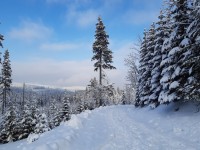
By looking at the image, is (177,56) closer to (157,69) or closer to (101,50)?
(157,69)

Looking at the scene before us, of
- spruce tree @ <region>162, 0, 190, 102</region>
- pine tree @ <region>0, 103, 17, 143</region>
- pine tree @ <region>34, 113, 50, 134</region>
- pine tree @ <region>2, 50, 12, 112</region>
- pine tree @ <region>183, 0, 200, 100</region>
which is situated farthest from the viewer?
pine tree @ <region>2, 50, 12, 112</region>

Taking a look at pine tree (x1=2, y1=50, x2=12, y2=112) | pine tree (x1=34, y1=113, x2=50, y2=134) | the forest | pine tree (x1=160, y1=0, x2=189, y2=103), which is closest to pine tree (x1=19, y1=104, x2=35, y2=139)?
the forest

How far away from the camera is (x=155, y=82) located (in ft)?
77.9

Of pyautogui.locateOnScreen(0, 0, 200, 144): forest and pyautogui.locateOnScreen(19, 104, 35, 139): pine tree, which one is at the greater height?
pyautogui.locateOnScreen(0, 0, 200, 144): forest

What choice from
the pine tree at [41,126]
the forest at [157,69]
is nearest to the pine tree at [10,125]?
the forest at [157,69]

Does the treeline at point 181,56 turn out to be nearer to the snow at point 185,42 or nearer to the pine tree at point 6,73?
the snow at point 185,42

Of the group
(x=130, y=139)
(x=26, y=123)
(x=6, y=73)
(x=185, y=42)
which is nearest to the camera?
(x=130, y=139)

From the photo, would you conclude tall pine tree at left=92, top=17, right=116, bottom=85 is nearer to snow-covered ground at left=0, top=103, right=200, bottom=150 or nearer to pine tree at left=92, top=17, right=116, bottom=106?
pine tree at left=92, top=17, right=116, bottom=106

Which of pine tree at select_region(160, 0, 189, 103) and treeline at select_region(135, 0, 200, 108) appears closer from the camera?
treeline at select_region(135, 0, 200, 108)

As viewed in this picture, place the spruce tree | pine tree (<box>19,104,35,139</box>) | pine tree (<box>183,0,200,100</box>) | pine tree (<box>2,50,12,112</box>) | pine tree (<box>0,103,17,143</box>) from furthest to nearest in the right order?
pine tree (<box>2,50,12,112</box>) < pine tree (<box>0,103,17,143</box>) < pine tree (<box>19,104,35,139</box>) < the spruce tree < pine tree (<box>183,0,200,100</box>)

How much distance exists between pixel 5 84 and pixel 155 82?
4280 centimetres

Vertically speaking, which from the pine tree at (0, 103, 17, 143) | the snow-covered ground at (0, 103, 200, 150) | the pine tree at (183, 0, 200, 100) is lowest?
the pine tree at (0, 103, 17, 143)

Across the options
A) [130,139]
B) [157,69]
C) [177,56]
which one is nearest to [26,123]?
[157,69]

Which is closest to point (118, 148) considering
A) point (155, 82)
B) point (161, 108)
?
point (161, 108)
